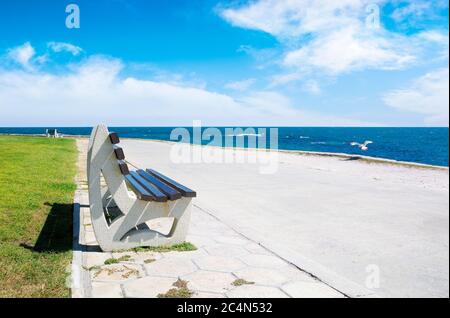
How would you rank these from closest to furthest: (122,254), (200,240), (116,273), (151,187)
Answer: (116,273) → (122,254) → (151,187) → (200,240)

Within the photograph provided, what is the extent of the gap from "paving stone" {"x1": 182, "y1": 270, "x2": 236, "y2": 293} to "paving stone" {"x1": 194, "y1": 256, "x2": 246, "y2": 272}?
140 millimetres

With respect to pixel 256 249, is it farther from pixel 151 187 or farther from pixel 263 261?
pixel 151 187

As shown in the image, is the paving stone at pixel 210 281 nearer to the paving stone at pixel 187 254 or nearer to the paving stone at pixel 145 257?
the paving stone at pixel 187 254

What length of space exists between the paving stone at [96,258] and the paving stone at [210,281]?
1.05 m

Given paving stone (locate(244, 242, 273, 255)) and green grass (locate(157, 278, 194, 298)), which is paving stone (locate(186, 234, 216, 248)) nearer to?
paving stone (locate(244, 242, 273, 255))

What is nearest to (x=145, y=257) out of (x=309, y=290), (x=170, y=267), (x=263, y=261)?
(x=170, y=267)

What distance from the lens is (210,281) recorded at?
3738mm

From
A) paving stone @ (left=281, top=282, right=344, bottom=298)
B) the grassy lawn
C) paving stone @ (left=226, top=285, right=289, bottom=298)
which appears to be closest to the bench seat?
the grassy lawn

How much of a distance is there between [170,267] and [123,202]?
1.00 meters

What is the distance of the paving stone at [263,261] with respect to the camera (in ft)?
13.9

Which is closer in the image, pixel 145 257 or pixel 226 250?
pixel 145 257

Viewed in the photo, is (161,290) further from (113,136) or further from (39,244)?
(39,244)

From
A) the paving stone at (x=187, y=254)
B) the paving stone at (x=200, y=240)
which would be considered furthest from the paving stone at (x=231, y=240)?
the paving stone at (x=187, y=254)
